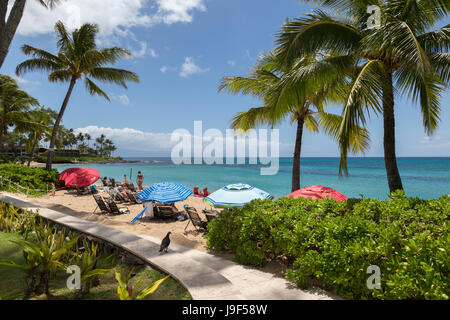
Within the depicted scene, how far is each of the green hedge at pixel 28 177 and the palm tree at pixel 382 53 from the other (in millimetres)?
15180

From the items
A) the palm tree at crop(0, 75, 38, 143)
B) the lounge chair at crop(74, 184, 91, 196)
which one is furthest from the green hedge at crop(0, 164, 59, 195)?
the palm tree at crop(0, 75, 38, 143)

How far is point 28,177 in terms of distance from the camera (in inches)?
543

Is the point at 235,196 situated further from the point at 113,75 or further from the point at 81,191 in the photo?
the point at 113,75

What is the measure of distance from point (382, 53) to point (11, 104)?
24085 millimetres

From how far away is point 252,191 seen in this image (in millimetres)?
7945

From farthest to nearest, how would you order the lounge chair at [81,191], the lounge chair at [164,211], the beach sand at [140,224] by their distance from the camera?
the lounge chair at [81,191]
the lounge chair at [164,211]
the beach sand at [140,224]

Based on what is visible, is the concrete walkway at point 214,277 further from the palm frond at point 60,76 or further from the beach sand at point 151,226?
the palm frond at point 60,76

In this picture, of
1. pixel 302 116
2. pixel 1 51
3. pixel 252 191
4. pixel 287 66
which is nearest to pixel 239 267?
pixel 252 191

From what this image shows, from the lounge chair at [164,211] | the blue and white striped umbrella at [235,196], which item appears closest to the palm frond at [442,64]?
the blue and white striped umbrella at [235,196]

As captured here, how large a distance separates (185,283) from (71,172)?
52.6ft

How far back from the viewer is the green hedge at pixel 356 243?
266 centimetres

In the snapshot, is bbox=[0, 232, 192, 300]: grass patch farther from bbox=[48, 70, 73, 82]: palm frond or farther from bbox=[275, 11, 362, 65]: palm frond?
bbox=[48, 70, 73, 82]: palm frond

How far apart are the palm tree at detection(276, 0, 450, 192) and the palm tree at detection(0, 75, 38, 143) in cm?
2006

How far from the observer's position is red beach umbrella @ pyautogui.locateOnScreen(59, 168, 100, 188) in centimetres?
1518
